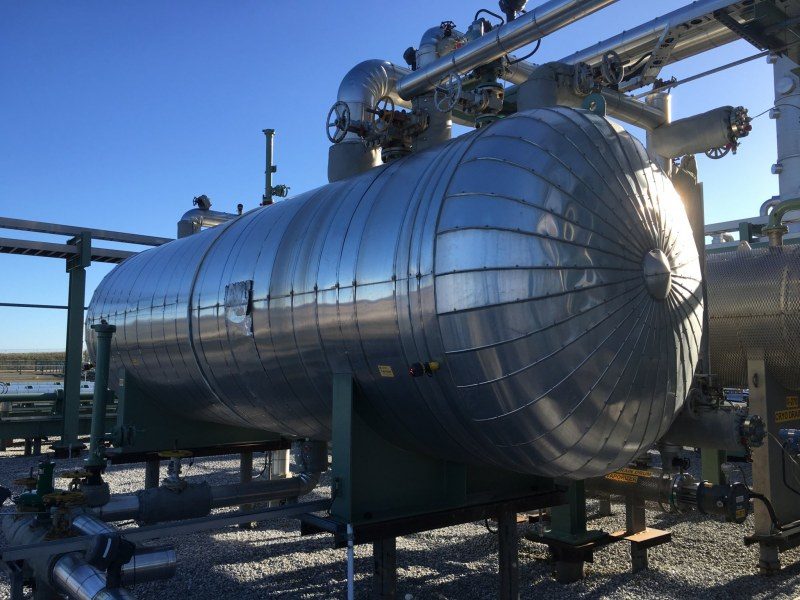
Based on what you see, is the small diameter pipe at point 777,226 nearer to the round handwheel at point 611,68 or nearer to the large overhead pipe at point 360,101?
the round handwheel at point 611,68

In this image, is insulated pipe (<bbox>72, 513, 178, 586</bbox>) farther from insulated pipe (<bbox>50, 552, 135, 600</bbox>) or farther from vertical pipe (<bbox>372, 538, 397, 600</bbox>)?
vertical pipe (<bbox>372, 538, 397, 600</bbox>)

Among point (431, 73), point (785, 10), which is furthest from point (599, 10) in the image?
point (785, 10)

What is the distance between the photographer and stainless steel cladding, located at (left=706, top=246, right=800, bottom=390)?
290 inches

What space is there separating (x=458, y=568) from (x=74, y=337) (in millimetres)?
10335

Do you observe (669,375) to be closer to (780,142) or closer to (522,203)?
(522,203)

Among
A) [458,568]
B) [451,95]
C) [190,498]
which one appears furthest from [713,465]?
[190,498]

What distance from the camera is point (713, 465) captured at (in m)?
9.40

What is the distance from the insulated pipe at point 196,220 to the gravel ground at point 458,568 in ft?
16.9

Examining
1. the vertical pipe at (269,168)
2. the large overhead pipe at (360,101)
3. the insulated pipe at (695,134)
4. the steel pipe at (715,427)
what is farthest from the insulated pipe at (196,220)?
the steel pipe at (715,427)

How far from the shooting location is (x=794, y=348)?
7305mm

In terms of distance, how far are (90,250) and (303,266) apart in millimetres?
10309

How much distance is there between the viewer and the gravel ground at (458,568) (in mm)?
6711

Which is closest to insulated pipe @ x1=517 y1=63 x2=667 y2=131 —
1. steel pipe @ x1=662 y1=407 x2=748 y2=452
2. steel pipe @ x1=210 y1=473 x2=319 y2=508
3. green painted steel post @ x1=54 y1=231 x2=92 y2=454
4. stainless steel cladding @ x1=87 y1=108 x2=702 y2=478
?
stainless steel cladding @ x1=87 y1=108 x2=702 y2=478

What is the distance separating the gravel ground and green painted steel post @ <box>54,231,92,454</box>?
6222mm
